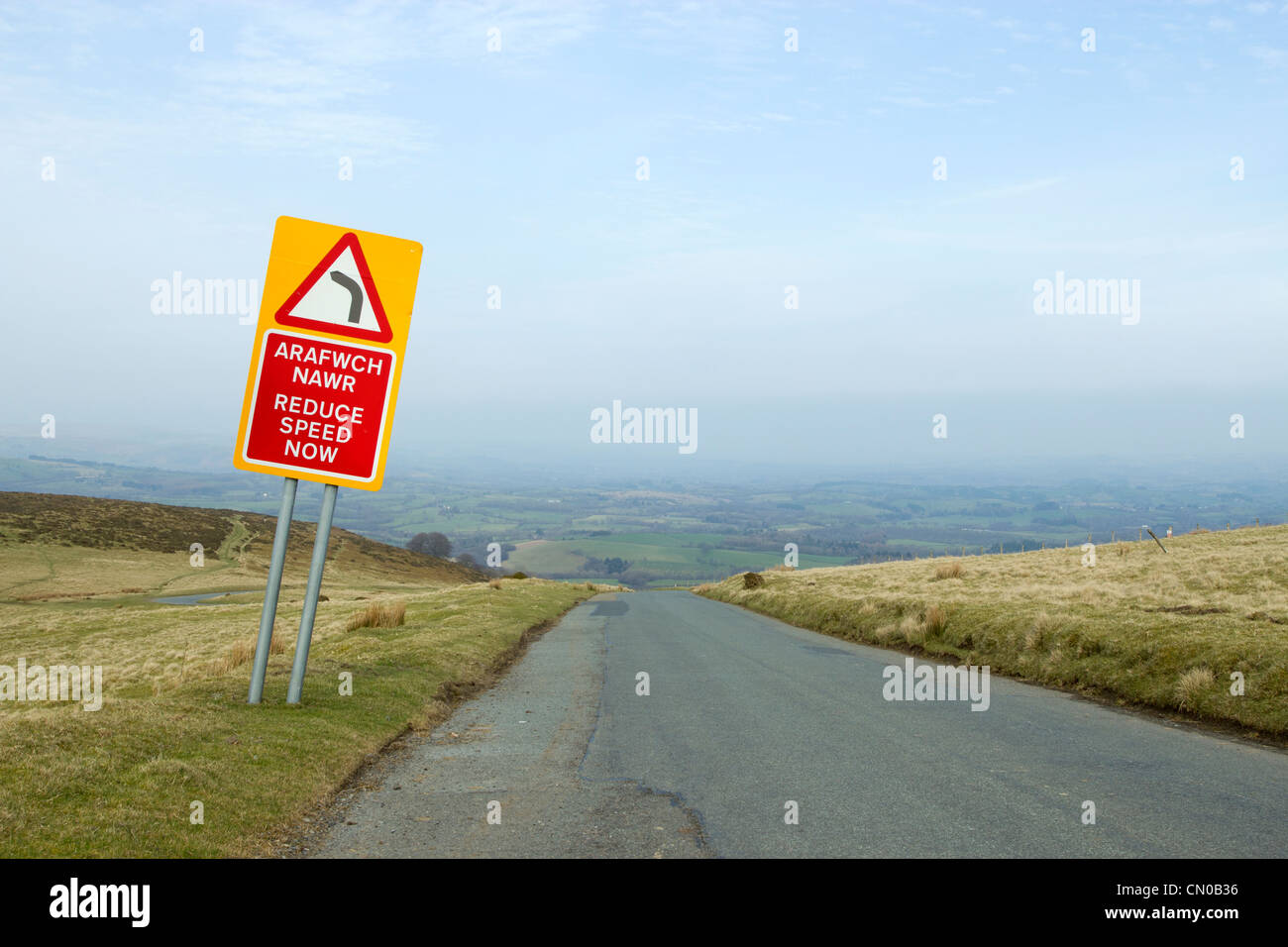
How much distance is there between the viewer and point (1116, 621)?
15.6 meters

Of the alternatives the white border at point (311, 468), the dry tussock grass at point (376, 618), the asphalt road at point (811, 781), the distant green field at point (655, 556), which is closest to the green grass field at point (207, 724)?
the dry tussock grass at point (376, 618)

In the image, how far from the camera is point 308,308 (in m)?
9.59

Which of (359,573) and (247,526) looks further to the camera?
(247,526)

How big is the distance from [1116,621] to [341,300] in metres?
14.4

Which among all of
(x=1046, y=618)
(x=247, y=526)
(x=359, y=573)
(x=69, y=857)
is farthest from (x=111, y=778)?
(x=247, y=526)

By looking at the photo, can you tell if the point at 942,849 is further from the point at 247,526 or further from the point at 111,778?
the point at 247,526

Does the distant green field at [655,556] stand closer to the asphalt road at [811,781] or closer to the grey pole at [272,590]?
the asphalt road at [811,781]

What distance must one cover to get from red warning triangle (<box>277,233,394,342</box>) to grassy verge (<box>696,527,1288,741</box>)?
1138cm

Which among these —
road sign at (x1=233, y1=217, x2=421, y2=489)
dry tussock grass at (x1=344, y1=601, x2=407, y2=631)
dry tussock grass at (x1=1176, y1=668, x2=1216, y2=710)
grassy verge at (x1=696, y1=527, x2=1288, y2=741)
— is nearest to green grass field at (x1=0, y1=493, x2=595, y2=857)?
dry tussock grass at (x1=344, y1=601, x2=407, y2=631)

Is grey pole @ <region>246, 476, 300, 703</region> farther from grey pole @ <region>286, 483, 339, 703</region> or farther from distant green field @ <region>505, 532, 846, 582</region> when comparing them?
distant green field @ <region>505, 532, 846, 582</region>

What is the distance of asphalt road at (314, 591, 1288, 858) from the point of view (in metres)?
6.07

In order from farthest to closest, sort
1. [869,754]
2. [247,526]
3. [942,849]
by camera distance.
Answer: [247,526]
[869,754]
[942,849]
